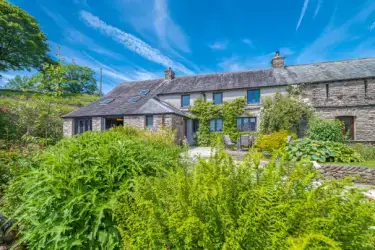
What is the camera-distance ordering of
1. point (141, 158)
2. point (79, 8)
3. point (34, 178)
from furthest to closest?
point (79, 8) → point (141, 158) → point (34, 178)

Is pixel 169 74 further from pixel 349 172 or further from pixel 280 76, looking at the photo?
pixel 349 172

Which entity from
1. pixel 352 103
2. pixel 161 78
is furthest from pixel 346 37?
pixel 161 78

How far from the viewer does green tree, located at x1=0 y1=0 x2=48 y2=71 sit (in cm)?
2167

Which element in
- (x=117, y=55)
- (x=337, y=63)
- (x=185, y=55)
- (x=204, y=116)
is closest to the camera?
(x=337, y=63)

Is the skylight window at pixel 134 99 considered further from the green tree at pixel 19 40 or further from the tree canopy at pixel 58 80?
the green tree at pixel 19 40

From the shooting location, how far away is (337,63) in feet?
50.5

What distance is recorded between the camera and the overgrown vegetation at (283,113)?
13023 mm

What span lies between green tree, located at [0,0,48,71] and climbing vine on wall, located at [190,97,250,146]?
2518 centimetres

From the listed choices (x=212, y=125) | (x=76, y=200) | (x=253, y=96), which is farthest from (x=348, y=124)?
(x=76, y=200)

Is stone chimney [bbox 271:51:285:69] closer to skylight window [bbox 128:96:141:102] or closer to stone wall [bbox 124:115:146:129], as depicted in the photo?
stone wall [bbox 124:115:146:129]

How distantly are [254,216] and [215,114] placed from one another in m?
15.1

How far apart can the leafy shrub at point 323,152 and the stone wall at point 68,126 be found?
1876cm

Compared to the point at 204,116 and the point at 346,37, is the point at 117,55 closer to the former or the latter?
the point at 204,116

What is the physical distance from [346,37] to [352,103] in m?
14.4
